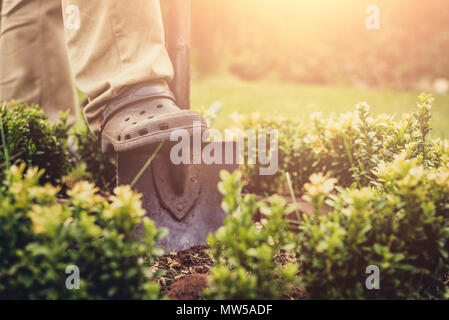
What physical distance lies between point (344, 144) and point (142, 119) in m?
0.97

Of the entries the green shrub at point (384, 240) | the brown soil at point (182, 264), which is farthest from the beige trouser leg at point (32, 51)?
Result: the green shrub at point (384, 240)

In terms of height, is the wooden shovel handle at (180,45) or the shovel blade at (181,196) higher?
the wooden shovel handle at (180,45)

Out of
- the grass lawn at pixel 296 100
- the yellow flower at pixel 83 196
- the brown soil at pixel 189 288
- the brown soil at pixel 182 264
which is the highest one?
the grass lawn at pixel 296 100

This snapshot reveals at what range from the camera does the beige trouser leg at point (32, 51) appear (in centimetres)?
222

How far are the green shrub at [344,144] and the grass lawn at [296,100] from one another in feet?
6.84

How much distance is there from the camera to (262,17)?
29.4 feet

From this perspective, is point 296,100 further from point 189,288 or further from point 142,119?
point 189,288

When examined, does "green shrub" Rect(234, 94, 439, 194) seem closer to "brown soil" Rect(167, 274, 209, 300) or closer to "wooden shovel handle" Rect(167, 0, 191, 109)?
"wooden shovel handle" Rect(167, 0, 191, 109)

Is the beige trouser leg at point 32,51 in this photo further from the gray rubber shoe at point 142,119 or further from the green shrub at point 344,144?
the green shrub at point 344,144

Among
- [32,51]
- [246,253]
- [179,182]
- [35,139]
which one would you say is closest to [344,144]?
[179,182]

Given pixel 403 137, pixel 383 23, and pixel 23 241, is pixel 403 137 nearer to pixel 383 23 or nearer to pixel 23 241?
pixel 23 241

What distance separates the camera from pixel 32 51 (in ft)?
7.47
